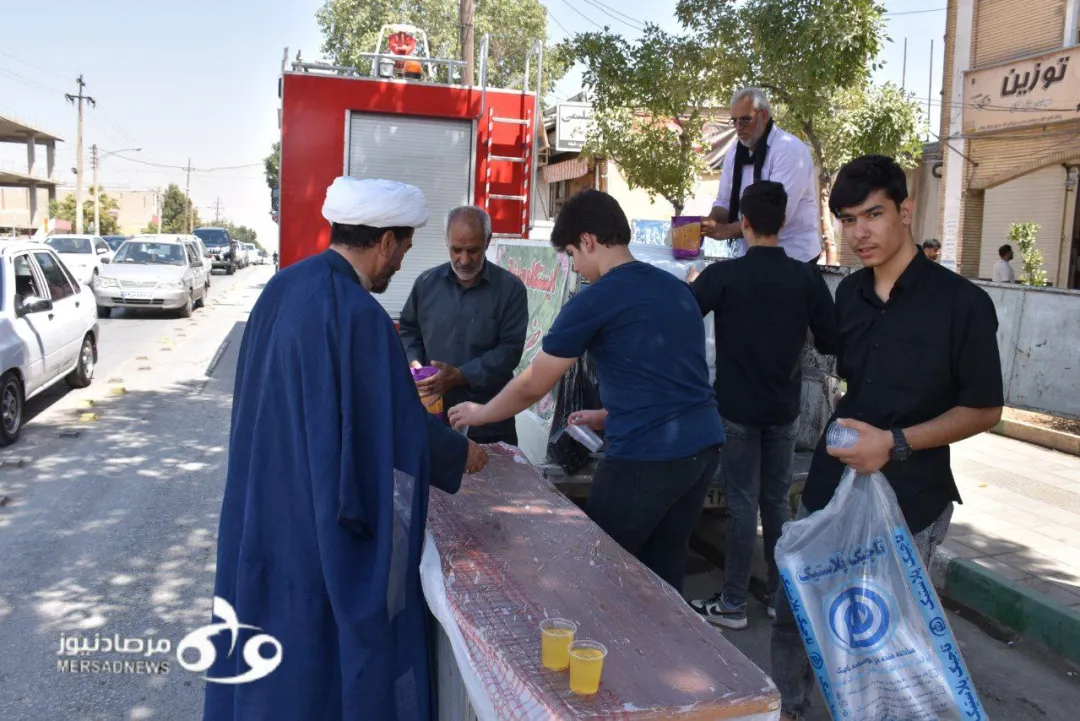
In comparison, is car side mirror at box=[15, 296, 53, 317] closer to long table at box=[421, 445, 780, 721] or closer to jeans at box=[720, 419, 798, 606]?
long table at box=[421, 445, 780, 721]

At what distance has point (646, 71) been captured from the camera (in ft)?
38.7

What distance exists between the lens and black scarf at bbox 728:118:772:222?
16.5 feet

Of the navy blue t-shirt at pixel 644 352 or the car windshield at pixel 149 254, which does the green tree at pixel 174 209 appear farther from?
the navy blue t-shirt at pixel 644 352

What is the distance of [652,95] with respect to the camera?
1212cm

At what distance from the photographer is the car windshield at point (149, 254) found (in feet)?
61.5

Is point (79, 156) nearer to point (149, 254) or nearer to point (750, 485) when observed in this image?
point (149, 254)

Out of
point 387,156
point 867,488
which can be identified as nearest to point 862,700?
point 867,488

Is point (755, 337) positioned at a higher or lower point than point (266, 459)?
higher

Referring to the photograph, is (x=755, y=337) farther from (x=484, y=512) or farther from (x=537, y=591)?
(x=537, y=591)

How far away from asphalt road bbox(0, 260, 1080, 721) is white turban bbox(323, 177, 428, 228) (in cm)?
226

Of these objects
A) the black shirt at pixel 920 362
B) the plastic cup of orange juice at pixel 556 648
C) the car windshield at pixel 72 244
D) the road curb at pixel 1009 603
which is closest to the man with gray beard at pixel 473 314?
the black shirt at pixel 920 362

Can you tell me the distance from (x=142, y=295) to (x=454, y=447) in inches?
648


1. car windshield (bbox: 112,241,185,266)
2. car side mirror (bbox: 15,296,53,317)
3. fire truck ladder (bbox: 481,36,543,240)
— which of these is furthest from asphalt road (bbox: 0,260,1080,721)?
car windshield (bbox: 112,241,185,266)

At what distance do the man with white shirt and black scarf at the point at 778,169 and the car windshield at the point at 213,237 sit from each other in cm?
3787
